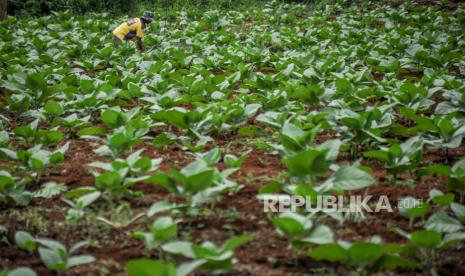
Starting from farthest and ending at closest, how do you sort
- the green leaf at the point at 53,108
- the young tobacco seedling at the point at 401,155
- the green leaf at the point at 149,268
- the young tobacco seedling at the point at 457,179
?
the green leaf at the point at 53,108 → the young tobacco seedling at the point at 401,155 → the young tobacco seedling at the point at 457,179 → the green leaf at the point at 149,268

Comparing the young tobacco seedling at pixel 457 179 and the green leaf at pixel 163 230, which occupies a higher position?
the green leaf at pixel 163 230

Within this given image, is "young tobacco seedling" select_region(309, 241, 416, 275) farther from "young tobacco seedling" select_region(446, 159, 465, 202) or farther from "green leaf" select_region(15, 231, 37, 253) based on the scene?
"green leaf" select_region(15, 231, 37, 253)

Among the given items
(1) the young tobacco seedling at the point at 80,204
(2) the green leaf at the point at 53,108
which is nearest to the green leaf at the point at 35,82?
(2) the green leaf at the point at 53,108

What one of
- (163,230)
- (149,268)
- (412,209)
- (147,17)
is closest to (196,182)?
(163,230)

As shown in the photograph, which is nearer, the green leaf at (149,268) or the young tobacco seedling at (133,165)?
the green leaf at (149,268)

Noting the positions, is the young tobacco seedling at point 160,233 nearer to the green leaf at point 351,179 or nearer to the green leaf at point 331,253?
the green leaf at point 331,253

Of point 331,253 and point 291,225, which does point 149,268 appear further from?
point 331,253

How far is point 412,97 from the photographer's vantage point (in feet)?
15.8

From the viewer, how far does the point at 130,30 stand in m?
9.94

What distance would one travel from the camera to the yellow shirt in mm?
9844

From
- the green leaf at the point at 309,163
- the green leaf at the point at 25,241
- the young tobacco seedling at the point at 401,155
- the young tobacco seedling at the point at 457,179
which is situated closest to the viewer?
the green leaf at the point at 25,241

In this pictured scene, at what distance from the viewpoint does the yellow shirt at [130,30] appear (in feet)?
32.3

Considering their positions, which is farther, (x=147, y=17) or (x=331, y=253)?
(x=147, y=17)

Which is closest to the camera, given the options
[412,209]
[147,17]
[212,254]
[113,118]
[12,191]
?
[212,254]
